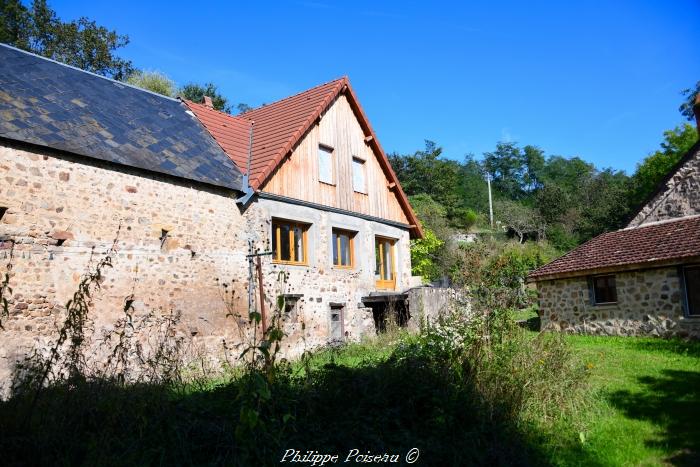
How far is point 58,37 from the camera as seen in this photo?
23031 mm

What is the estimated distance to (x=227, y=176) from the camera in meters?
11.5

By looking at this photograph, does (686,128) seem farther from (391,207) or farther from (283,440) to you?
(283,440)

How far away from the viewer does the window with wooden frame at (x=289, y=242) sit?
12391 millimetres

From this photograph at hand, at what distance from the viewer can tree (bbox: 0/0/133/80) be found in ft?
71.4

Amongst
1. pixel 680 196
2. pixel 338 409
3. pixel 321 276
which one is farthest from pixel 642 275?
pixel 338 409

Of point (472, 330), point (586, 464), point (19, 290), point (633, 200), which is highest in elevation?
point (633, 200)

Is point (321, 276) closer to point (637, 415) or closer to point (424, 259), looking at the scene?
point (637, 415)

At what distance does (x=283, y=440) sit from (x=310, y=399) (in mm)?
677

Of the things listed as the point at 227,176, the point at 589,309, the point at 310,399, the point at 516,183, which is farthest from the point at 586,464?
the point at 516,183

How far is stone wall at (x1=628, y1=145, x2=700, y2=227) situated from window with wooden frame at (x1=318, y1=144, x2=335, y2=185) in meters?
9.98

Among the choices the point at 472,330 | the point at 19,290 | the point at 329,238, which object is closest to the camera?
the point at 472,330

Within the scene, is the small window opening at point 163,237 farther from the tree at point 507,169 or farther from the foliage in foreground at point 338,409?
the tree at point 507,169

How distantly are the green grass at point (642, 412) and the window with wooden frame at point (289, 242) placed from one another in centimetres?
713

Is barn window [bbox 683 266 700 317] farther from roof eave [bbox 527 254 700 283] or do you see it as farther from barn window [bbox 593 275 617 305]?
barn window [bbox 593 275 617 305]
